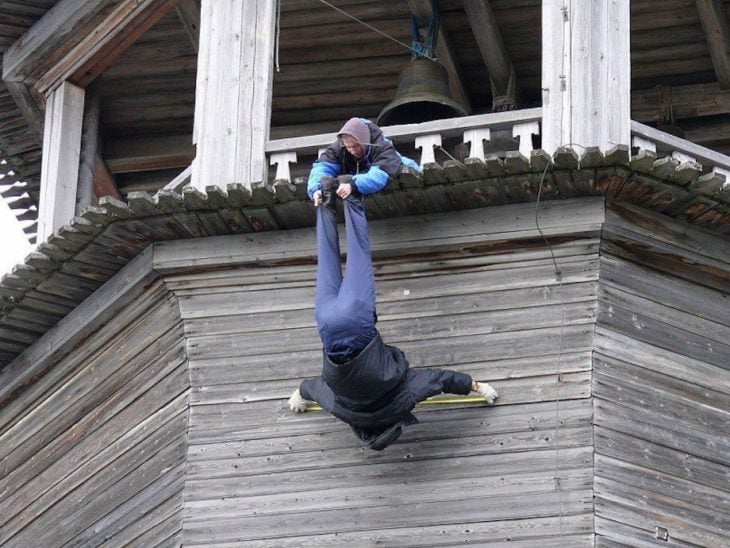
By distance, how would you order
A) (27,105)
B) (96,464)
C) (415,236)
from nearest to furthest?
(415,236)
(96,464)
(27,105)

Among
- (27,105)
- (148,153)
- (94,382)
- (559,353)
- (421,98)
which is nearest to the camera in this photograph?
(559,353)

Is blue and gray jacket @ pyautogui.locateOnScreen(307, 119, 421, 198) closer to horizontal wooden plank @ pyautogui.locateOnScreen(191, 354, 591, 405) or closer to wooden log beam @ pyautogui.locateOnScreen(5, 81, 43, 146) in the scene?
horizontal wooden plank @ pyautogui.locateOnScreen(191, 354, 591, 405)

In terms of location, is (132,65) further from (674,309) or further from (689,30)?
(674,309)

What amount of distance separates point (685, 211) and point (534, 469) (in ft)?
6.13

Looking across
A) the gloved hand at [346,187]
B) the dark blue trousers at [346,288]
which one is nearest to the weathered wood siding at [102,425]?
the dark blue trousers at [346,288]

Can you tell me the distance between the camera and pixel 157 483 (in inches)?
523

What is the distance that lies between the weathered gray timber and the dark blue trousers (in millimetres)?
526

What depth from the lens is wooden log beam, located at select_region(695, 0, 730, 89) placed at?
53.9 feet

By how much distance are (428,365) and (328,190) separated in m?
1.20

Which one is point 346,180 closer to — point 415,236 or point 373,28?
point 415,236

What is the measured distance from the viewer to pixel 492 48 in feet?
54.2

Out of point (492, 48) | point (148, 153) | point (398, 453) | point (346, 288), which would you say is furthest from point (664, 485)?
point (148, 153)

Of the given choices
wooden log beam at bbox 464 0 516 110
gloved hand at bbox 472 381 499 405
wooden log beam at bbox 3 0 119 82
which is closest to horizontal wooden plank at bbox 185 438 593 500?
gloved hand at bbox 472 381 499 405

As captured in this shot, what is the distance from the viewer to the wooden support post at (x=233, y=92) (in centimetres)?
1380
